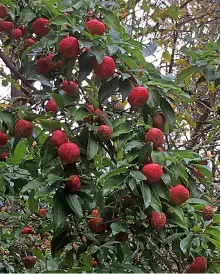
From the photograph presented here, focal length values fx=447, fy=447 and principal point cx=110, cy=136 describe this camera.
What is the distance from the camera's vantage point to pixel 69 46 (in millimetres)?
936

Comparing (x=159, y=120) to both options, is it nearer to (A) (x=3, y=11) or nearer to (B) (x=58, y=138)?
(B) (x=58, y=138)

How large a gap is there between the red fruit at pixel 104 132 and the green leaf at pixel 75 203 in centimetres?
14

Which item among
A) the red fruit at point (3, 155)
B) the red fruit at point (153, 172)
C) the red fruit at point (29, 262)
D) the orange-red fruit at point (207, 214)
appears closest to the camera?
the red fruit at point (153, 172)

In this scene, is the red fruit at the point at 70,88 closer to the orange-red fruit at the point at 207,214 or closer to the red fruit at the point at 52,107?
the red fruit at the point at 52,107

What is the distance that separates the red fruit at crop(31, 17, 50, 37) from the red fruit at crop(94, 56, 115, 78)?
17 cm

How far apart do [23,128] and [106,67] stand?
8.9 inches

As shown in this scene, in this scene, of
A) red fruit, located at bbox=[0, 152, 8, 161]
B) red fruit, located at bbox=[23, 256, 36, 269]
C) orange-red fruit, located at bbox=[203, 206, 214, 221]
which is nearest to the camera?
orange-red fruit, located at bbox=[203, 206, 214, 221]

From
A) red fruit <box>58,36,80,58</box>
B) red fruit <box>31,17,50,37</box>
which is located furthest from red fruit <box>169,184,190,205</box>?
red fruit <box>31,17,50,37</box>

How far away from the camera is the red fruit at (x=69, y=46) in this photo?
935 millimetres

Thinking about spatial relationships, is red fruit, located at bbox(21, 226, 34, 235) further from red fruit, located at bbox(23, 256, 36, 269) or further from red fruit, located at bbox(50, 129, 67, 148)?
red fruit, located at bbox(50, 129, 67, 148)

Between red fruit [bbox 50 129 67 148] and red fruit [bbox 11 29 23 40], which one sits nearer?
red fruit [bbox 50 129 67 148]

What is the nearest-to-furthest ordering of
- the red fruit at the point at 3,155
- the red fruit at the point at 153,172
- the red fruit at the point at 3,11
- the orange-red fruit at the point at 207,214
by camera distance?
the red fruit at the point at 153,172, the orange-red fruit at the point at 207,214, the red fruit at the point at 3,11, the red fruit at the point at 3,155

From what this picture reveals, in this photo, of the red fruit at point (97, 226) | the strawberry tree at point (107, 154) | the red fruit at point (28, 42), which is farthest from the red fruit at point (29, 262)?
the red fruit at point (28, 42)

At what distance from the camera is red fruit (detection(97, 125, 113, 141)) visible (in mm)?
911
